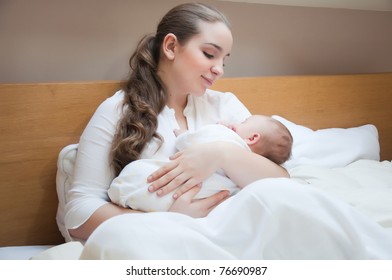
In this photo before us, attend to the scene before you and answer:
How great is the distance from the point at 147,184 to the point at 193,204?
0.38 feet

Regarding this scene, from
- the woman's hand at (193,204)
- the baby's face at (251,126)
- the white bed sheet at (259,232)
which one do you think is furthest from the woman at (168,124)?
the white bed sheet at (259,232)

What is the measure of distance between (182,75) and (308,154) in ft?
1.96

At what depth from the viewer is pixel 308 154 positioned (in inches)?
62.6

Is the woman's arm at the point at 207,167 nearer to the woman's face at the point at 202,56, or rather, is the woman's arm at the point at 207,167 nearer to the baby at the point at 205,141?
the baby at the point at 205,141

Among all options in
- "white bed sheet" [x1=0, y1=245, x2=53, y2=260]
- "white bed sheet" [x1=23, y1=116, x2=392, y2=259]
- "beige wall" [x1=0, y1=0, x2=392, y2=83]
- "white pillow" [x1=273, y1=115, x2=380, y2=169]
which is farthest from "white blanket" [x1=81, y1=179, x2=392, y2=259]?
"beige wall" [x1=0, y1=0, x2=392, y2=83]

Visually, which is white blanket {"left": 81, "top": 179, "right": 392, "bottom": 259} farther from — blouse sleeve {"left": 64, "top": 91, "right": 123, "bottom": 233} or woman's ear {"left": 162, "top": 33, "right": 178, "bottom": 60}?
woman's ear {"left": 162, "top": 33, "right": 178, "bottom": 60}

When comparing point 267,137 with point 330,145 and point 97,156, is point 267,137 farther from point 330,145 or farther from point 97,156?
point 330,145

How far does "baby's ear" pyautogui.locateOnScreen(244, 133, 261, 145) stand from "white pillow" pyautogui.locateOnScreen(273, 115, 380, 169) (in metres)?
0.35

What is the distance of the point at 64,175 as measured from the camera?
4.01 ft

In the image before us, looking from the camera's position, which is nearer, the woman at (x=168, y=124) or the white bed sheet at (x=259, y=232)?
the white bed sheet at (x=259, y=232)

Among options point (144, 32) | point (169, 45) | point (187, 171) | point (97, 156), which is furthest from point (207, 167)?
point (144, 32)

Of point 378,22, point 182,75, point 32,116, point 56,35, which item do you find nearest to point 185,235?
point 182,75

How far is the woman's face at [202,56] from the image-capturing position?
1228 mm

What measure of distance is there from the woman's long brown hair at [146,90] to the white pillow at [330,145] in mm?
529
